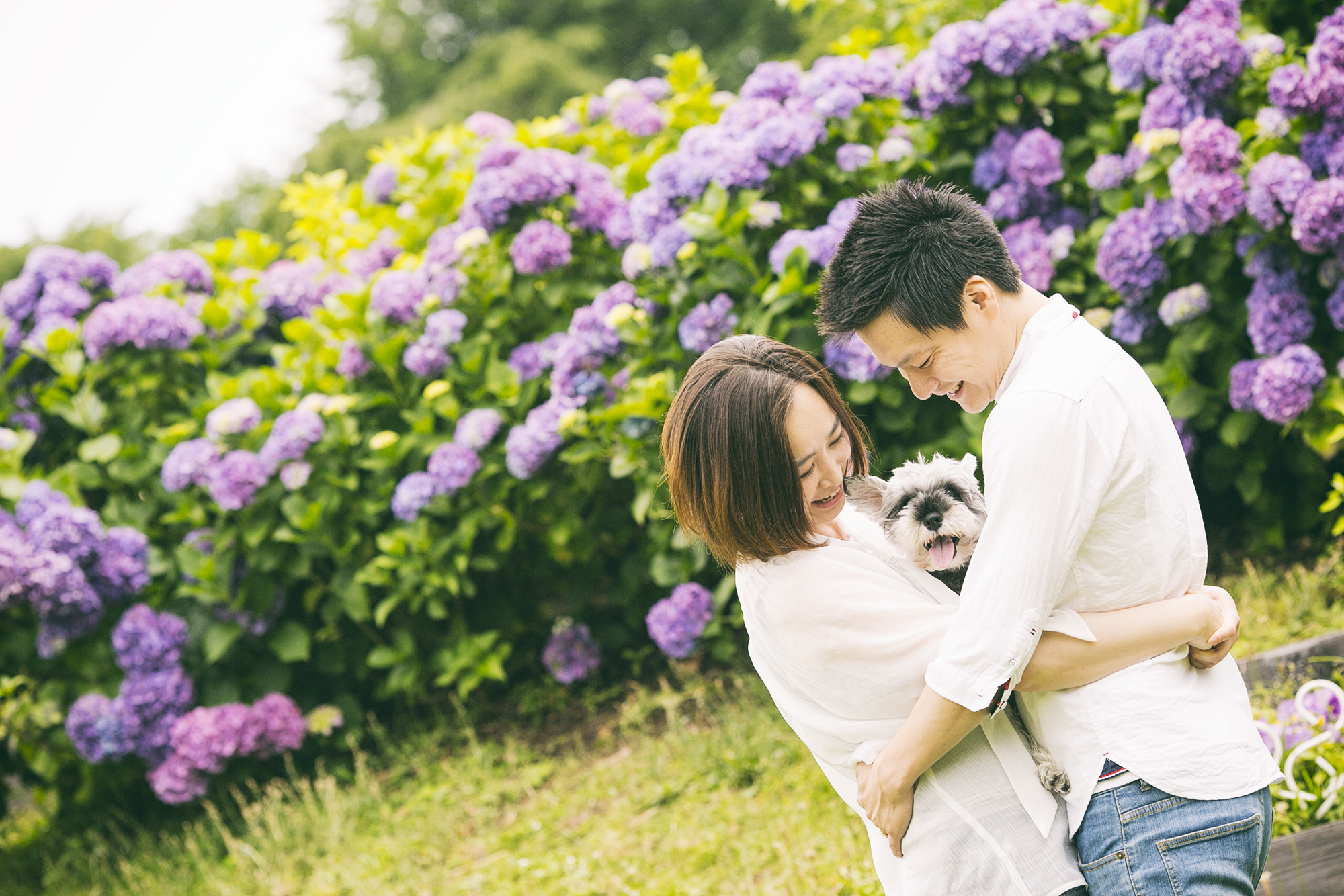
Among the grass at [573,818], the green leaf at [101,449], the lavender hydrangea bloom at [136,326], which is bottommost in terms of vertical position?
the grass at [573,818]

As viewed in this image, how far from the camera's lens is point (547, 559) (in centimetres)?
495

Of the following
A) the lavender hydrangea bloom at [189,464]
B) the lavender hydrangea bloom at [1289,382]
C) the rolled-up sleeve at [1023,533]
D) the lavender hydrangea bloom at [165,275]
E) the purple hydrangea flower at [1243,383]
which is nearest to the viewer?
the rolled-up sleeve at [1023,533]

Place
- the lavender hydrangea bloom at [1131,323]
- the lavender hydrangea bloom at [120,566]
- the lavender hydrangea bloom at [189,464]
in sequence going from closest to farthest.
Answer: the lavender hydrangea bloom at [1131,323] < the lavender hydrangea bloom at [189,464] < the lavender hydrangea bloom at [120,566]

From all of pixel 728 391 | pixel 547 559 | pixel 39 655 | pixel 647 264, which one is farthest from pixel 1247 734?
pixel 39 655

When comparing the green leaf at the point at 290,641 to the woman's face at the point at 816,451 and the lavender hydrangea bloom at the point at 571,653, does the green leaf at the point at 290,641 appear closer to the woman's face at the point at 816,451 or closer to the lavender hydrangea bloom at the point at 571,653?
the lavender hydrangea bloom at the point at 571,653

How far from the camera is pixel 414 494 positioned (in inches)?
171

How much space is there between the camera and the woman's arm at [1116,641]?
1.57 metres

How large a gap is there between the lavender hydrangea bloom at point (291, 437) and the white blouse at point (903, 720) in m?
3.23

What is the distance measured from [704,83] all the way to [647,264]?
148 centimetres

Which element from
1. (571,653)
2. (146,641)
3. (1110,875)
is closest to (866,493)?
(1110,875)

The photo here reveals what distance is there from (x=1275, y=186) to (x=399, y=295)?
351 centimetres

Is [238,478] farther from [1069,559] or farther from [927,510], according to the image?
[1069,559]

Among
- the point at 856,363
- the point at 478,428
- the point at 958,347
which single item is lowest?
the point at 856,363

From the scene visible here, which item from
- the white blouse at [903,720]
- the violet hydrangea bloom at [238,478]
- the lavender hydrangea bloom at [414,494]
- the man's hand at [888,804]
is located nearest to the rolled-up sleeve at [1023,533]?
the white blouse at [903,720]
